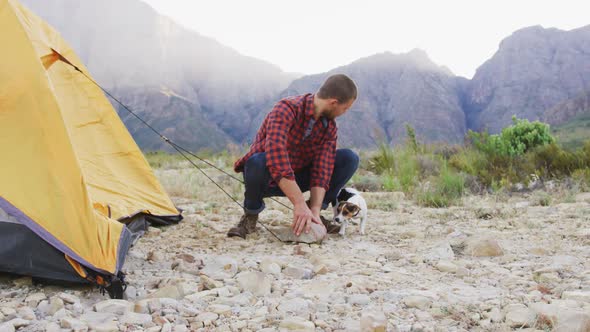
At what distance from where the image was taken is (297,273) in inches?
99.2

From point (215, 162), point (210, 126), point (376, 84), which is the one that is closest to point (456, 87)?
point (376, 84)

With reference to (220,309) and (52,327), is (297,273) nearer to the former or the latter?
(220,309)

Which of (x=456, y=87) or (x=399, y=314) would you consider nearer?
(x=399, y=314)

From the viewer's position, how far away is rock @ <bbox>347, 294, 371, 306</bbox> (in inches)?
81.7

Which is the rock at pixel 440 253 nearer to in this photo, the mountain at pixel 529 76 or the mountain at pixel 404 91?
the mountain at pixel 404 91

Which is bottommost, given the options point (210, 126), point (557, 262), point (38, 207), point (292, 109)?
point (210, 126)

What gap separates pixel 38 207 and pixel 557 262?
111 inches

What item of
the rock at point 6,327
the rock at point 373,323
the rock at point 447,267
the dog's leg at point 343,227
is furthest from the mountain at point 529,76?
the rock at point 6,327

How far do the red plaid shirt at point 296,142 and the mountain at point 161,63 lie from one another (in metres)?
35.6

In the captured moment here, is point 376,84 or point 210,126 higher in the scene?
point 376,84

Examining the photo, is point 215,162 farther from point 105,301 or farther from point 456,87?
point 456,87

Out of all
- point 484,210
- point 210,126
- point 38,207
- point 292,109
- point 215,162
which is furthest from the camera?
point 210,126

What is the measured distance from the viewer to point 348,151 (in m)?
3.71

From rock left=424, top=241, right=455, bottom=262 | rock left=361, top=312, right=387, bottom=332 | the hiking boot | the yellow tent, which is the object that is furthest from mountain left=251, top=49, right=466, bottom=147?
rock left=361, top=312, right=387, bottom=332
